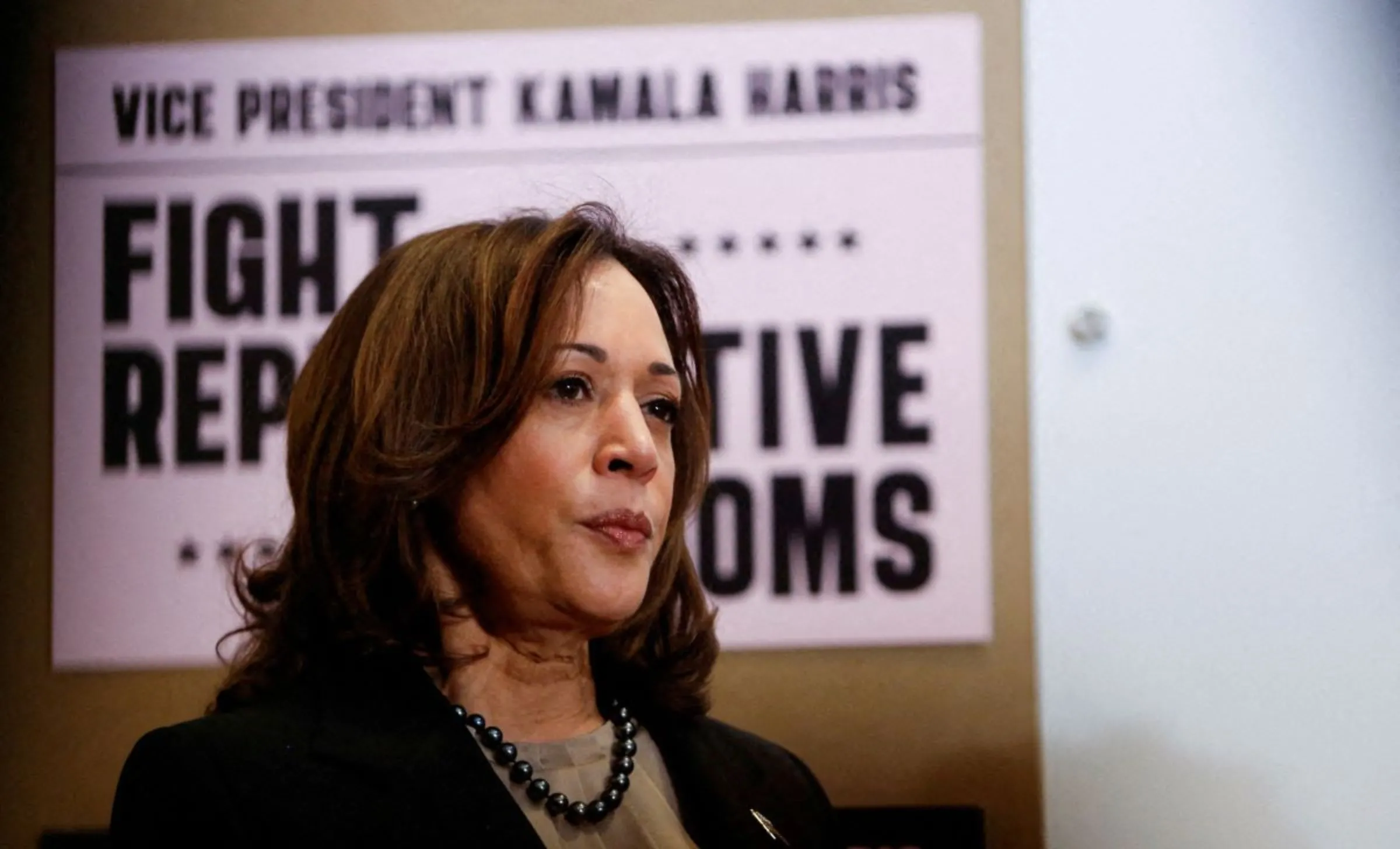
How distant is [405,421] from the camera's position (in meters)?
1.09

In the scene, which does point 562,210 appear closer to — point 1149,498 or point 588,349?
point 588,349

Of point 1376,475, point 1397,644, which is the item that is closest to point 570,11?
point 1376,475

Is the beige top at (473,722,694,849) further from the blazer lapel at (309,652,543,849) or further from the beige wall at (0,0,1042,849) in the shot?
the beige wall at (0,0,1042,849)

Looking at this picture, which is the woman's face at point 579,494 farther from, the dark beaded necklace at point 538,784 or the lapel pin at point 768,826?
the lapel pin at point 768,826

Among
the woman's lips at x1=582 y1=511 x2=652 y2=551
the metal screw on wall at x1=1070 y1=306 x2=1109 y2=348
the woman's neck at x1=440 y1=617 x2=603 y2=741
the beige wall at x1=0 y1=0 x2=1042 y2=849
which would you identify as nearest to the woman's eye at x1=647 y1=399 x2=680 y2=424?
the woman's lips at x1=582 y1=511 x2=652 y2=551

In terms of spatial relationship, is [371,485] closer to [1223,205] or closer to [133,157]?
[133,157]

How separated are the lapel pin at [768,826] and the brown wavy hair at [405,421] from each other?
1.10 ft

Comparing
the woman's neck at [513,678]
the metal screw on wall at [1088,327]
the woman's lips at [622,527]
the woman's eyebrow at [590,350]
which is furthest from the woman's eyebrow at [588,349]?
the metal screw on wall at [1088,327]

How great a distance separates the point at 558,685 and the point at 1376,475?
910 millimetres

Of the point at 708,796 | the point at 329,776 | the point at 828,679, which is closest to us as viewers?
the point at 329,776

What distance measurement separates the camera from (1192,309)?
4.59ft

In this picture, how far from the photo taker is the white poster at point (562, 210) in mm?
1392

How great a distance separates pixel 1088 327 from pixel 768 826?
0.63 m

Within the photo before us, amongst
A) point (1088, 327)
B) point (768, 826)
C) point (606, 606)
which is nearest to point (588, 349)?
point (606, 606)
